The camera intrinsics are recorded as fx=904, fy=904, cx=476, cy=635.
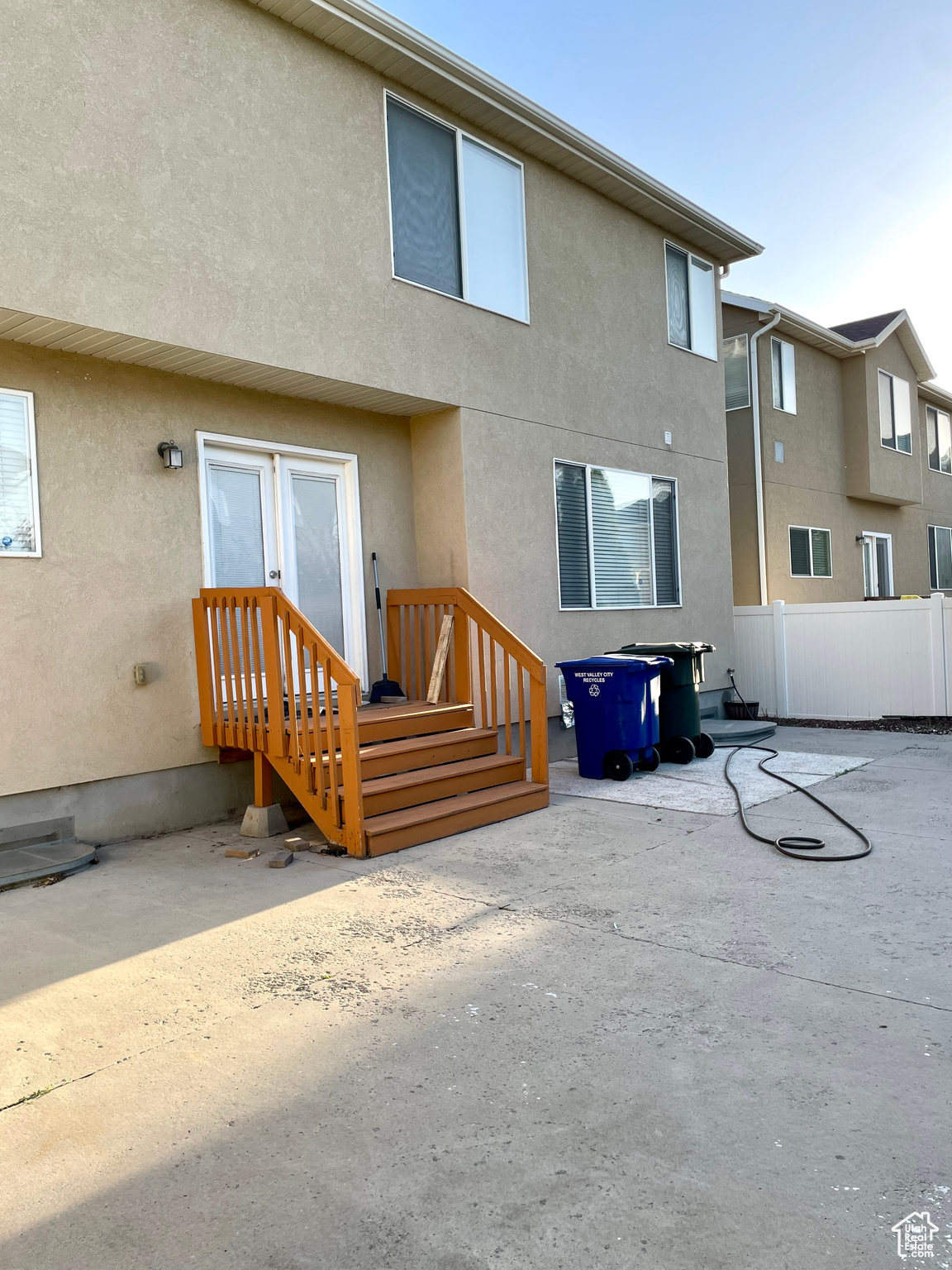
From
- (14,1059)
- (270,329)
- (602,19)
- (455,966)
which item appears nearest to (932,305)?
(602,19)

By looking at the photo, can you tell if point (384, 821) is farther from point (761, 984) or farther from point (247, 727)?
point (761, 984)

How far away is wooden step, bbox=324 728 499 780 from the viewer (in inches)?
239

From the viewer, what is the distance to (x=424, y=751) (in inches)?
253

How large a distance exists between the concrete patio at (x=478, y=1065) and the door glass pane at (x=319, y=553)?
101 inches

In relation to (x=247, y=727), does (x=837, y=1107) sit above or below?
below

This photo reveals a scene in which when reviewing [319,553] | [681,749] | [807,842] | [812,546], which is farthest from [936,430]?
[807,842]

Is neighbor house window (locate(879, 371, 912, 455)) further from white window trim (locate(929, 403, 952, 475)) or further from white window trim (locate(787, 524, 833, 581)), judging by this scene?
white window trim (locate(787, 524, 833, 581))

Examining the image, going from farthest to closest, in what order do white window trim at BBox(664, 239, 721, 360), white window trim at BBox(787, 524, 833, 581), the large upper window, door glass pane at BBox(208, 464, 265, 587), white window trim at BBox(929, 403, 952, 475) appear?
white window trim at BBox(929, 403, 952, 475), white window trim at BBox(787, 524, 833, 581), white window trim at BBox(664, 239, 721, 360), the large upper window, door glass pane at BBox(208, 464, 265, 587)

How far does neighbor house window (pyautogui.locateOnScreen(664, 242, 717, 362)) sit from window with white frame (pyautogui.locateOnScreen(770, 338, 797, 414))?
131 inches

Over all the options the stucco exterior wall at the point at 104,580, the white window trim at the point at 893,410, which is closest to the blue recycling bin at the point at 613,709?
the stucco exterior wall at the point at 104,580

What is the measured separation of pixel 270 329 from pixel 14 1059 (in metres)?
4.69

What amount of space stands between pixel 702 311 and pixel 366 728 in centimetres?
752

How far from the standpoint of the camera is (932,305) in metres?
17.6

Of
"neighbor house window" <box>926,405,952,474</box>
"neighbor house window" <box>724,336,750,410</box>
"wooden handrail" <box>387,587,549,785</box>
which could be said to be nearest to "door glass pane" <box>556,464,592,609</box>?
"wooden handrail" <box>387,587,549,785</box>
